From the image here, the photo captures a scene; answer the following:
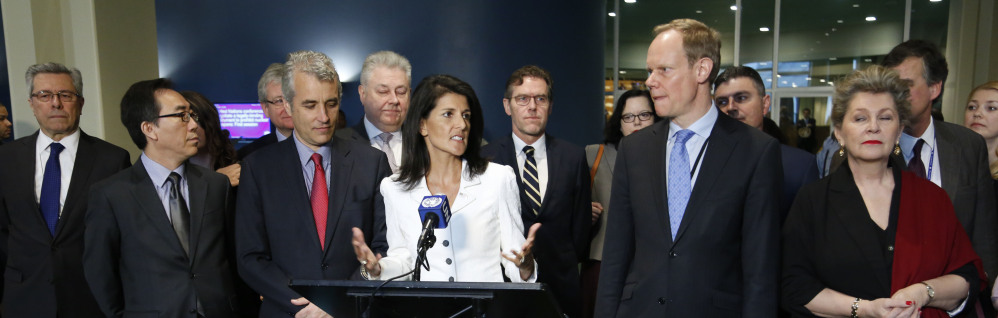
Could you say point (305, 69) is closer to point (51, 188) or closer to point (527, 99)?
point (527, 99)

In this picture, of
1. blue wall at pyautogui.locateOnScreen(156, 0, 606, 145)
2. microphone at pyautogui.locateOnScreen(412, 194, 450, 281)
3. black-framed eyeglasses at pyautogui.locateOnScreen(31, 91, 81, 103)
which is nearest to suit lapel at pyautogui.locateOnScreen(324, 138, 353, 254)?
microphone at pyautogui.locateOnScreen(412, 194, 450, 281)

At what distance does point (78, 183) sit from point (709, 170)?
3.02 metres

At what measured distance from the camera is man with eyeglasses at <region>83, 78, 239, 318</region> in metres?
2.59

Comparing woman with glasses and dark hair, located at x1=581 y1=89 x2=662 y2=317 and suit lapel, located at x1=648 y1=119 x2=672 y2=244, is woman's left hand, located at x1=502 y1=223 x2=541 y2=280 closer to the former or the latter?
suit lapel, located at x1=648 y1=119 x2=672 y2=244

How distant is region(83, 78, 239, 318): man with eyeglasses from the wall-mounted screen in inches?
290

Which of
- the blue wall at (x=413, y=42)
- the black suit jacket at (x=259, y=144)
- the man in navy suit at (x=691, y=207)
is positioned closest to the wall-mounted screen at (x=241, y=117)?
the blue wall at (x=413, y=42)

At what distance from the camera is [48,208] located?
3.15m

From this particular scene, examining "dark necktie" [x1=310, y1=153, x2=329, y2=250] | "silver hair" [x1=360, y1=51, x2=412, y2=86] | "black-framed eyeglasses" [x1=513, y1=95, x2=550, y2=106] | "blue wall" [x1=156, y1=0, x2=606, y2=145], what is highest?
"blue wall" [x1=156, y1=0, x2=606, y2=145]

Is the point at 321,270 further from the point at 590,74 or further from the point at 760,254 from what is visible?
the point at 590,74

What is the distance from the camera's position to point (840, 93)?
2.33 metres

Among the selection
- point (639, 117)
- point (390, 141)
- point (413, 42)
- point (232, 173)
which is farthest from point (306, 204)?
point (413, 42)

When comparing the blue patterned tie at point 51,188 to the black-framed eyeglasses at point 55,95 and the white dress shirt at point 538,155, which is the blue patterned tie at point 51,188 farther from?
the white dress shirt at point 538,155

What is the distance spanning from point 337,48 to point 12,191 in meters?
5.85

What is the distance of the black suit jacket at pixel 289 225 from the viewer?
2.52 meters
